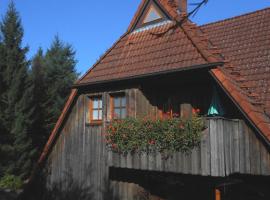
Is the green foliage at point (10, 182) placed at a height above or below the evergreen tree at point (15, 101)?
below

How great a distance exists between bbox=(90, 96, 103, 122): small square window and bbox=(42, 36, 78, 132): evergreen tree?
10032 mm

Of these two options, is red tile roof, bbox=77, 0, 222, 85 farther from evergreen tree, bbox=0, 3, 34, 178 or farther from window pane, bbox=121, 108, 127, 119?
evergreen tree, bbox=0, 3, 34, 178

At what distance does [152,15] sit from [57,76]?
18082 mm

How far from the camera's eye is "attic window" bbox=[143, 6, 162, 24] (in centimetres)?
1232

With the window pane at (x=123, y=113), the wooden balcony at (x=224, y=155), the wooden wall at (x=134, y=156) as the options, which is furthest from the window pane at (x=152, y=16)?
the wooden balcony at (x=224, y=155)

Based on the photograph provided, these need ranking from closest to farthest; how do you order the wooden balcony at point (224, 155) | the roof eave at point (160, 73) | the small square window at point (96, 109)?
the wooden balcony at point (224, 155) → the roof eave at point (160, 73) → the small square window at point (96, 109)

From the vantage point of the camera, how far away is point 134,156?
33.9 ft

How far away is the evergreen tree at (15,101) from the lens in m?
17.5

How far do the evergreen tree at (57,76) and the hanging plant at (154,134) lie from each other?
12.4 metres

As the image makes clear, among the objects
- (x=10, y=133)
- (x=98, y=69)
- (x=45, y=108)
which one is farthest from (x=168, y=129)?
(x=45, y=108)

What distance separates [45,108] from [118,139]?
13679mm

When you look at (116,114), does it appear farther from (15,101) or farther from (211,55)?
(15,101)

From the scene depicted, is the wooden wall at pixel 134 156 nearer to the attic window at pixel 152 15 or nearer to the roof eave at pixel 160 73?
the roof eave at pixel 160 73

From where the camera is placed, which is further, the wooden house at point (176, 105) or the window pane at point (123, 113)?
the window pane at point (123, 113)
